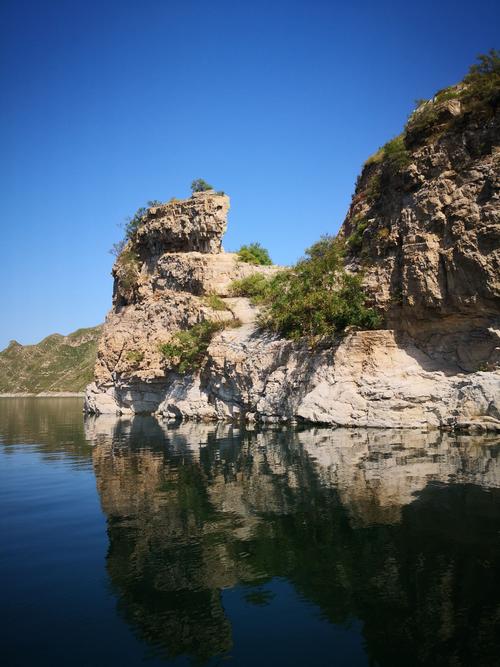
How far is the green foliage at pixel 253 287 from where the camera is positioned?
140 feet

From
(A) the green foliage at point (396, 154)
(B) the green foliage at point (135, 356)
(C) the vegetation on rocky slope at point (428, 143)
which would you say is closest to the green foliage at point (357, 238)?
(C) the vegetation on rocky slope at point (428, 143)

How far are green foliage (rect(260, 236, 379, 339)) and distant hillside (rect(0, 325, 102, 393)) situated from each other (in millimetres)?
91317

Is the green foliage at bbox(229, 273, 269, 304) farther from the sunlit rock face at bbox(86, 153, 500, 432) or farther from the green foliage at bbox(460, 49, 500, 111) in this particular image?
the green foliage at bbox(460, 49, 500, 111)

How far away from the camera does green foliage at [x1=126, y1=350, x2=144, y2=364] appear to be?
1923 inches

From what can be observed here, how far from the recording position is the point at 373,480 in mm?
13898

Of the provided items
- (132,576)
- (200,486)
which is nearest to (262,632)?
(132,576)

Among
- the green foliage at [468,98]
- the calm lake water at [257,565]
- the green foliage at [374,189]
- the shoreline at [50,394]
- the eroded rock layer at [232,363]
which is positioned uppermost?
the green foliage at [468,98]

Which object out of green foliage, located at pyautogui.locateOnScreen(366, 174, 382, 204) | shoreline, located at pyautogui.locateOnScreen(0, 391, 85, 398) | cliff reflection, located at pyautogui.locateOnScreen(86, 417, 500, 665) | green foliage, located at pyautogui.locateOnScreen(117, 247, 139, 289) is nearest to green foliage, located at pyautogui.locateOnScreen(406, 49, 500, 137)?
green foliage, located at pyautogui.locateOnScreen(366, 174, 382, 204)

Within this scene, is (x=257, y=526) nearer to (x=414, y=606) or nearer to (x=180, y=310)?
(x=414, y=606)

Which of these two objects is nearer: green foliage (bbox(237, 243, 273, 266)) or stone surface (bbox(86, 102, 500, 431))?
stone surface (bbox(86, 102, 500, 431))

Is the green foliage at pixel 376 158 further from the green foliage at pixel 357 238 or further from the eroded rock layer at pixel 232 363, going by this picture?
the eroded rock layer at pixel 232 363

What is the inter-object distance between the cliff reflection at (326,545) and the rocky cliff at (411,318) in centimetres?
819

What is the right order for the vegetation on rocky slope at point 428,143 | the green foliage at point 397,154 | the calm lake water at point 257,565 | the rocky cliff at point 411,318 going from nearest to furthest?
the calm lake water at point 257,565 < the rocky cliff at point 411,318 < the vegetation on rocky slope at point 428,143 < the green foliage at point 397,154

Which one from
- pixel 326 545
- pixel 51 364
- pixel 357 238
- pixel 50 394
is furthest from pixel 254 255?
pixel 51 364
